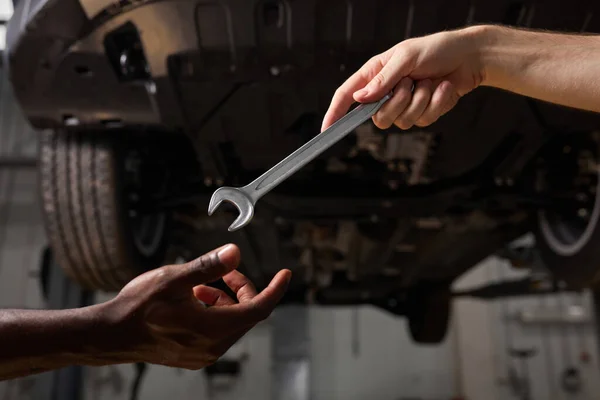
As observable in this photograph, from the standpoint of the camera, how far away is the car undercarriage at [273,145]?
81 cm

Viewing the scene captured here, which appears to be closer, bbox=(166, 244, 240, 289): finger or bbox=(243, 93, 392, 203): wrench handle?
bbox=(166, 244, 240, 289): finger

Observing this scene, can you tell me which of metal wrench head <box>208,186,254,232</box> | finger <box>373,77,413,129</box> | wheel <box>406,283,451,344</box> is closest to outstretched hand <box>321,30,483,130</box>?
finger <box>373,77,413,129</box>

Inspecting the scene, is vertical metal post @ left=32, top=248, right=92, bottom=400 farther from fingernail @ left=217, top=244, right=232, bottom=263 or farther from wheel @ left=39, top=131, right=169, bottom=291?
fingernail @ left=217, top=244, right=232, bottom=263

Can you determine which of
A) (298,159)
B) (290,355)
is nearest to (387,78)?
(298,159)

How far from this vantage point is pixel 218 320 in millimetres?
431

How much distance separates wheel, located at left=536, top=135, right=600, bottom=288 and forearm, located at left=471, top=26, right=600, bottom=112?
2.12 feet

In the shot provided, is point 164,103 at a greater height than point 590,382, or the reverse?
point 164,103

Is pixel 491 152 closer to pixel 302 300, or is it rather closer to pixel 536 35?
pixel 536 35

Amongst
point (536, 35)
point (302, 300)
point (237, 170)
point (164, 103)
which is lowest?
point (302, 300)

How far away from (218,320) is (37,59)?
651mm

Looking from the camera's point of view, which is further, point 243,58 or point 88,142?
point 88,142

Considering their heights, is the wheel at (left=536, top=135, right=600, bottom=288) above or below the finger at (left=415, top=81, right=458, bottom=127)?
below

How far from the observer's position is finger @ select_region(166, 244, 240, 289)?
0.40 m

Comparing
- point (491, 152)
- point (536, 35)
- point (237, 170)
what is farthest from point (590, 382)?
point (536, 35)
